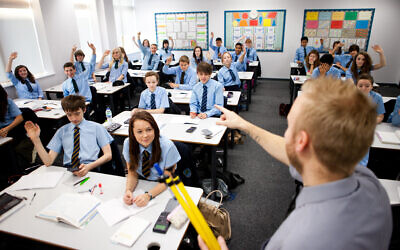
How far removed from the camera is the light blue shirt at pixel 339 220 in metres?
0.57

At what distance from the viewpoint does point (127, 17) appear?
30.2 feet

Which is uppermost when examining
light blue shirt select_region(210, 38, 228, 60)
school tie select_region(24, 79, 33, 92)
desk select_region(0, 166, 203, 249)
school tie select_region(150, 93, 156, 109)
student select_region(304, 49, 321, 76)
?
light blue shirt select_region(210, 38, 228, 60)

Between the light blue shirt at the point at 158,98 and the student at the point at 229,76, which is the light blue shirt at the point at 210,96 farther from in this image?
the student at the point at 229,76

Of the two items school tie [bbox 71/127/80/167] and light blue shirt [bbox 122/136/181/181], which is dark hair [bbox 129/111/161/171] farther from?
school tie [bbox 71/127/80/167]

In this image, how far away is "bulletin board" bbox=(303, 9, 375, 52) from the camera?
296 inches

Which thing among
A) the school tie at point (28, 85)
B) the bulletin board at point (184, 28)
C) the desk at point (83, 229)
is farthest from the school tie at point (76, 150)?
the bulletin board at point (184, 28)

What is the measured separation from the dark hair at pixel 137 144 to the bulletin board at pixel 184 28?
26.3 ft

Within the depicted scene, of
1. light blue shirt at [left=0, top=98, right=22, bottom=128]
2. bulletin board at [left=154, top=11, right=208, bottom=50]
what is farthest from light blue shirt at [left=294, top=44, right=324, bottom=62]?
light blue shirt at [left=0, top=98, right=22, bottom=128]

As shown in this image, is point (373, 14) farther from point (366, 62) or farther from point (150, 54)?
point (150, 54)

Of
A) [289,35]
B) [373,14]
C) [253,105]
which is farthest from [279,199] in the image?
[373,14]

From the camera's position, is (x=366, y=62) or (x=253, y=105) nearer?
Result: (x=366, y=62)

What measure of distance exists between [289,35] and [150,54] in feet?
15.8

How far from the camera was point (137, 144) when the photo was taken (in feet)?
6.46

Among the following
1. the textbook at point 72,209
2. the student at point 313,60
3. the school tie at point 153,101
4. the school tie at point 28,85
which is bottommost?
the textbook at point 72,209
